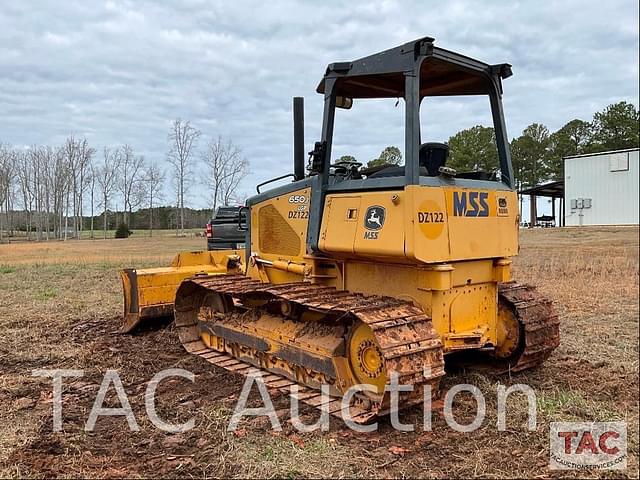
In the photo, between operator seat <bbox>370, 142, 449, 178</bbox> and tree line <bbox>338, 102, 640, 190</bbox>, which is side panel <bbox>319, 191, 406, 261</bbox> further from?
tree line <bbox>338, 102, 640, 190</bbox>

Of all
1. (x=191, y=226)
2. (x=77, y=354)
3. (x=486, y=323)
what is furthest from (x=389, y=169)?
(x=191, y=226)

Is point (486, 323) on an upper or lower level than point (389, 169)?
lower

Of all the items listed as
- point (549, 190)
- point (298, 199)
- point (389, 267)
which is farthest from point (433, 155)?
point (549, 190)

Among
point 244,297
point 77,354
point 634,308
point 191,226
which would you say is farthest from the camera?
point 191,226

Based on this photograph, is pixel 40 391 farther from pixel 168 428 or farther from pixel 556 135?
pixel 556 135

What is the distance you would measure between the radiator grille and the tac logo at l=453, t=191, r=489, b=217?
1870mm

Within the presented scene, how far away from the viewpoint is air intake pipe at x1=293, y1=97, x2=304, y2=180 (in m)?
6.21

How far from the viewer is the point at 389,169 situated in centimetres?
530

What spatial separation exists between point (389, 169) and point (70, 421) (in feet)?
11.5

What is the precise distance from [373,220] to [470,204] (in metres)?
0.86

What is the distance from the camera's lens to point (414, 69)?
4828 millimetres

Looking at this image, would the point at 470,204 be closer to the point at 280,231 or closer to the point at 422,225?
the point at 422,225

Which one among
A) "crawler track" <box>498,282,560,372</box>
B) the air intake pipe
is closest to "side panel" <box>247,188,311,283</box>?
the air intake pipe

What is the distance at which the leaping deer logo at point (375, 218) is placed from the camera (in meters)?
4.89
